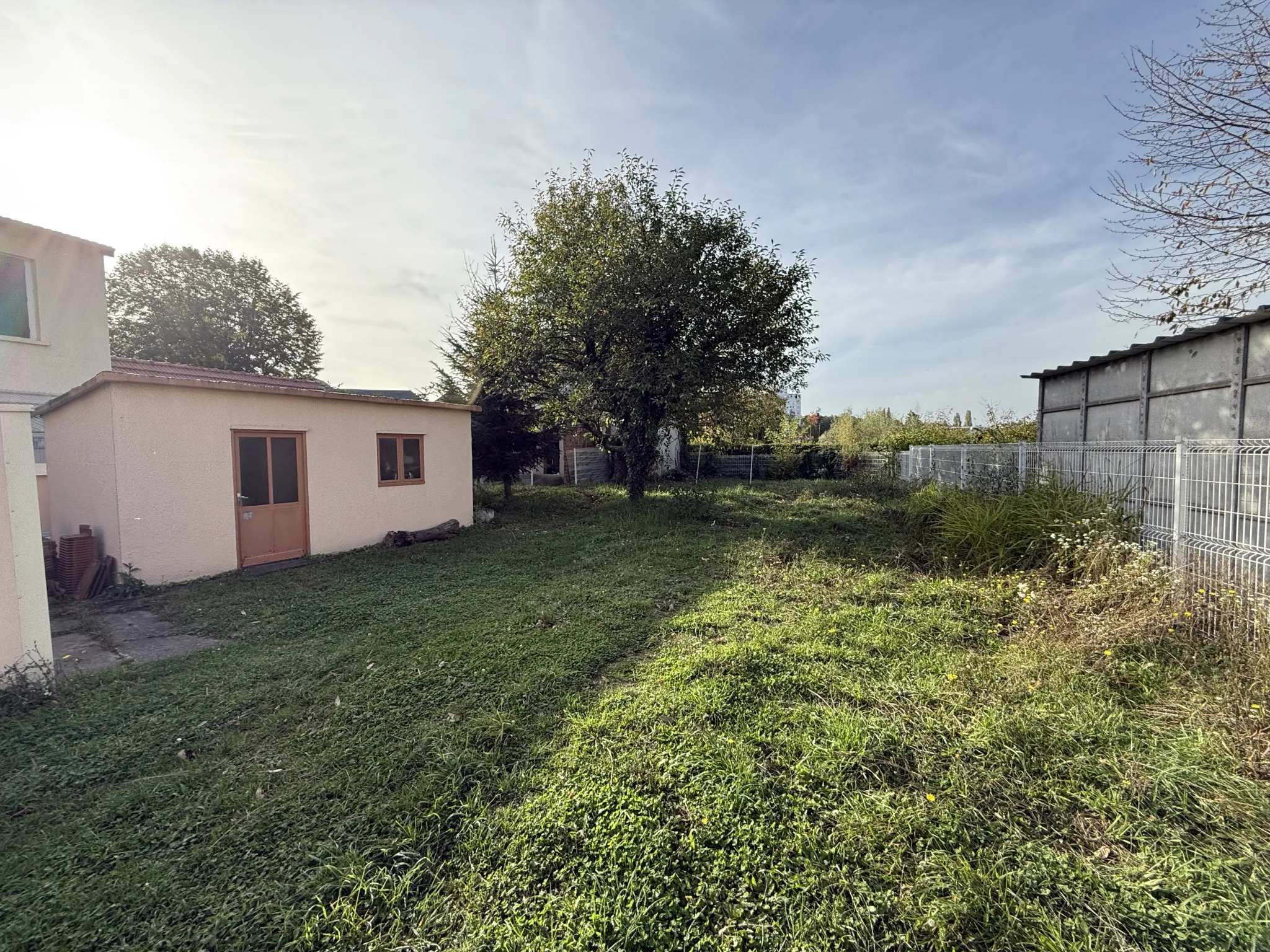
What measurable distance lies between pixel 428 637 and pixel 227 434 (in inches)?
195

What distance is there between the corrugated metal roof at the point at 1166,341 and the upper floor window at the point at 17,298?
1763cm

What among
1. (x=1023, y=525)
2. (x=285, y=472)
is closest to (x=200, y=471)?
(x=285, y=472)

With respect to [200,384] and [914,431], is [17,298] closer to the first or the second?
[200,384]

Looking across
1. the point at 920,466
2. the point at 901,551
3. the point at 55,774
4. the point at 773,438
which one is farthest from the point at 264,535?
the point at 773,438

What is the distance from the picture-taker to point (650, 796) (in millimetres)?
2326

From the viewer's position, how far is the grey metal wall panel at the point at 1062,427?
311 inches

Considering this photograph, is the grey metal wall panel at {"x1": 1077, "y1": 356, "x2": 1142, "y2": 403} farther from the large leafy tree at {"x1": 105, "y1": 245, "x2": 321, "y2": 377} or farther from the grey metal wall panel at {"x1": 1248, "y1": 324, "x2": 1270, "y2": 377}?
the large leafy tree at {"x1": 105, "y1": 245, "x2": 321, "y2": 377}

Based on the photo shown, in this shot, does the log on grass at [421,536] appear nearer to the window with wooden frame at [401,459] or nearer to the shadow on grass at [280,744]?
the window with wooden frame at [401,459]

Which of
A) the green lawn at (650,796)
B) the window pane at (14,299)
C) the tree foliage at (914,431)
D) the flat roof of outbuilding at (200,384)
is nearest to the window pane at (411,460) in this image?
the flat roof of outbuilding at (200,384)

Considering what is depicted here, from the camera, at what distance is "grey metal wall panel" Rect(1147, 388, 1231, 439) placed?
5473mm

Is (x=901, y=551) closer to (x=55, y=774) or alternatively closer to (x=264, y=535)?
(x=55, y=774)

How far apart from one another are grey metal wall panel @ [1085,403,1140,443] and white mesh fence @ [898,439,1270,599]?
1.52 meters

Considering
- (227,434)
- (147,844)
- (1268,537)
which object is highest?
(227,434)

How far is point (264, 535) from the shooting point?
7449 millimetres
